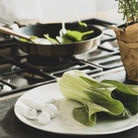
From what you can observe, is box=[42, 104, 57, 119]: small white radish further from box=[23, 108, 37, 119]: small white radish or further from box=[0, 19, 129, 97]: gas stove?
box=[0, 19, 129, 97]: gas stove

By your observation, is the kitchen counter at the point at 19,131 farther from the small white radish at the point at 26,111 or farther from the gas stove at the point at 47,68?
the gas stove at the point at 47,68

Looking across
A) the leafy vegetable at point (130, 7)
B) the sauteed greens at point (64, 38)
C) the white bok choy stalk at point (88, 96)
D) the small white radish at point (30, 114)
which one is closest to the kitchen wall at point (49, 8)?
the sauteed greens at point (64, 38)

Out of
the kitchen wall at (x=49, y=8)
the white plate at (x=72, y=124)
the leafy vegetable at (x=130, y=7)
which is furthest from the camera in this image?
the kitchen wall at (x=49, y=8)

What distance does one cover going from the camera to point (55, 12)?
3.56m

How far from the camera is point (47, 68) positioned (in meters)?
1.08

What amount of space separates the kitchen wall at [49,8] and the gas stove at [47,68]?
48 cm

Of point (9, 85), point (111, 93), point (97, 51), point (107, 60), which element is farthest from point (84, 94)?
point (97, 51)

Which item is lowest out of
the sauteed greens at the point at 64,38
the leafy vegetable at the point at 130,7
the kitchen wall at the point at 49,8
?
the kitchen wall at the point at 49,8

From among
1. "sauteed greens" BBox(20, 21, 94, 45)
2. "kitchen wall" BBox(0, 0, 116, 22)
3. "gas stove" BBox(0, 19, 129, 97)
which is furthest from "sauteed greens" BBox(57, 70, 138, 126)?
"kitchen wall" BBox(0, 0, 116, 22)

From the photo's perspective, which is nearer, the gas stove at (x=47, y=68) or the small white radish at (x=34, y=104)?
the small white radish at (x=34, y=104)

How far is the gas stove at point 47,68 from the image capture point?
0.98 m

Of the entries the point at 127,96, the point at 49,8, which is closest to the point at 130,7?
the point at 127,96

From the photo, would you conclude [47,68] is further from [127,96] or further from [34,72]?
[127,96]

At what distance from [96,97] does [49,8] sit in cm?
282
